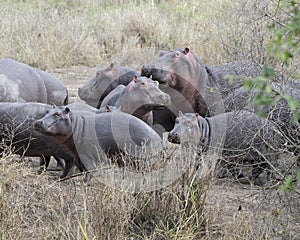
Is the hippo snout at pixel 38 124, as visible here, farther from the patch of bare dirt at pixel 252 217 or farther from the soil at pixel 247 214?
the patch of bare dirt at pixel 252 217

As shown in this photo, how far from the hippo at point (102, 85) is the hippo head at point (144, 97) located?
1.22 m

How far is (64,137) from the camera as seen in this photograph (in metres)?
5.22

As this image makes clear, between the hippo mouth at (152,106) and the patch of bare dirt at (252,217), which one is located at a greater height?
the patch of bare dirt at (252,217)

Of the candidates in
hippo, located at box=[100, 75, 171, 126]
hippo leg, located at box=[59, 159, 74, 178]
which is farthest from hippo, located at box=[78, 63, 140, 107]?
hippo leg, located at box=[59, 159, 74, 178]

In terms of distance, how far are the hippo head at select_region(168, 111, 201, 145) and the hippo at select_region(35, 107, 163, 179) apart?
14 centimetres

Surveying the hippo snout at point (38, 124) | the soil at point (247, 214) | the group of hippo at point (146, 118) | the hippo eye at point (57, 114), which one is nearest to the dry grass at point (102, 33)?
the group of hippo at point (146, 118)

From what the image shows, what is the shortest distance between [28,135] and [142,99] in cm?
119

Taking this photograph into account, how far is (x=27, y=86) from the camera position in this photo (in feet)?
21.4

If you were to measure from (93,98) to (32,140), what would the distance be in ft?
6.74

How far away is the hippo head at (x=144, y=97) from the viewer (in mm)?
5906

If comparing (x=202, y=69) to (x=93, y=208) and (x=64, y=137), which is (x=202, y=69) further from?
(x=93, y=208)

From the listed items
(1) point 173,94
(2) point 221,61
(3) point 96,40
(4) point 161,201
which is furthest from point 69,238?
(3) point 96,40

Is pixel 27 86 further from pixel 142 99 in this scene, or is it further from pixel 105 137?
pixel 105 137

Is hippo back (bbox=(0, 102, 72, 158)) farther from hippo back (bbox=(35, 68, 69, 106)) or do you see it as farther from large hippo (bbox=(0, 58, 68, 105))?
hippo back (bbox=(35, 68, 69, 106))
